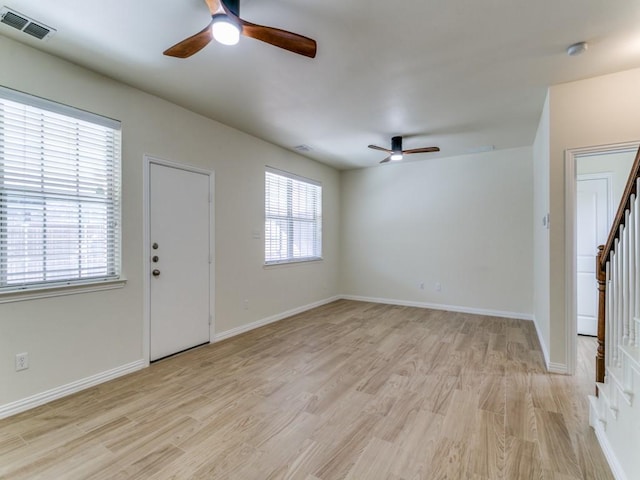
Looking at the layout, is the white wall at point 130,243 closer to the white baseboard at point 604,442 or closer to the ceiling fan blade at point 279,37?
the ceiling fan blade at point 279,37

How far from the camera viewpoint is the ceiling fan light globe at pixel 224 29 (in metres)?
1.70

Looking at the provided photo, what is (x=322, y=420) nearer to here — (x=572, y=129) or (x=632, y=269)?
(x=632, y=269)

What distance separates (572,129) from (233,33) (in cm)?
303

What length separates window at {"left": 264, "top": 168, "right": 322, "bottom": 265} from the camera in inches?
187

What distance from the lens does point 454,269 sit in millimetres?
5344

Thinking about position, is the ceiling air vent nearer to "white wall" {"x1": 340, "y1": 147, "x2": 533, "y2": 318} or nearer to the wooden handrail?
the wooden handrail

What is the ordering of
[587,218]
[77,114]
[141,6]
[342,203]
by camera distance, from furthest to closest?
[342,203], [587,218], [77,114], [141,6]

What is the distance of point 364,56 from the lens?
2.43m

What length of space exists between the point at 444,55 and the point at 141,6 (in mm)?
2146

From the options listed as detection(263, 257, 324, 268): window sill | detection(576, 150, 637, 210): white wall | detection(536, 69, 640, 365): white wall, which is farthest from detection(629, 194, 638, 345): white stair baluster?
detection(263, 257, 324, 268): window sill

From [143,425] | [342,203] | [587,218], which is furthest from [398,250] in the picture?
[143,425]

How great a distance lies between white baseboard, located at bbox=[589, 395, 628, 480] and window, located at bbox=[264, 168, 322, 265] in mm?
3761

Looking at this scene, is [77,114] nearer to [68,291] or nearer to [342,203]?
[68,291]

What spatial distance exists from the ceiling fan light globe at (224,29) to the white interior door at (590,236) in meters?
4.56
